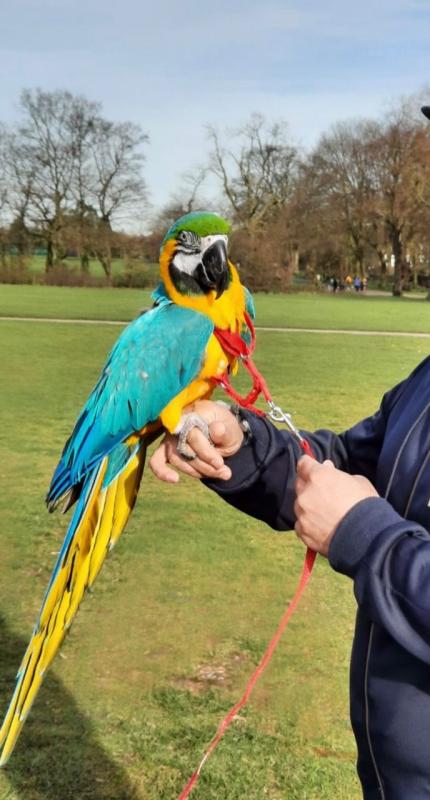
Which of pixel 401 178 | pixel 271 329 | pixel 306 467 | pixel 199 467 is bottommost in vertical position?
pixel 271 329

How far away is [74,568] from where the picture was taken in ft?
5.41

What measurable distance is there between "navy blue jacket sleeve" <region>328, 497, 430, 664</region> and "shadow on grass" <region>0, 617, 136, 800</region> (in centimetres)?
160

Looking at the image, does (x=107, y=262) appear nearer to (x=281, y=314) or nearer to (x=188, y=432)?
(x=281, y=314)

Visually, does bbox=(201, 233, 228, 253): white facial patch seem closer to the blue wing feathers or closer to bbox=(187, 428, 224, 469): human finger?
the blue wing feathers

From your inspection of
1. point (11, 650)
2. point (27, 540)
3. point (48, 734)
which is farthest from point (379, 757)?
point (27, 540)

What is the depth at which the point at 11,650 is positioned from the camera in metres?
3.20

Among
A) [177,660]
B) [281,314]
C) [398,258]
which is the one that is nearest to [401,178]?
[398,258]

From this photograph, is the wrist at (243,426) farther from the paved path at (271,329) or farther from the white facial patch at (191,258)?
the paved path at (271,329)

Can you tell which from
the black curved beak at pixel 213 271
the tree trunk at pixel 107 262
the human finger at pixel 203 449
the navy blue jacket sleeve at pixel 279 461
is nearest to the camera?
the human finger at pixel 203 449

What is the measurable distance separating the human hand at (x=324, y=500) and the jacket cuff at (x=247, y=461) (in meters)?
0.51

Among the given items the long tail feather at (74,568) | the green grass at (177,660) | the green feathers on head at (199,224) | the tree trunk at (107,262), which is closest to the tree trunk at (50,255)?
the tree trunk at (107,262)

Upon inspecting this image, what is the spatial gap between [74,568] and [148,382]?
0.53 meters

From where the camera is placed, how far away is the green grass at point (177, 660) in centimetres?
247

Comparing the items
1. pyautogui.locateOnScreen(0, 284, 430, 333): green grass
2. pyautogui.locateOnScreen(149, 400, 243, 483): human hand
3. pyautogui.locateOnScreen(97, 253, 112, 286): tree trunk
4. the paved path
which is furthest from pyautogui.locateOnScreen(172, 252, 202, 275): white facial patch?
pyautogui.locateOnScreen(97, 253, 112, 286): tree trunk
